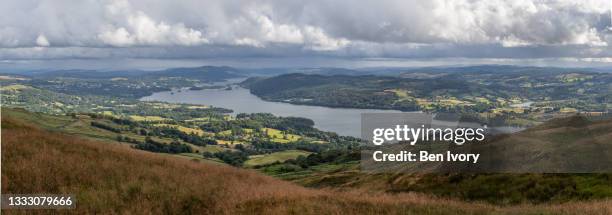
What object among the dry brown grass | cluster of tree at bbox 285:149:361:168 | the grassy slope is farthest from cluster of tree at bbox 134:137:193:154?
the dry brown grass

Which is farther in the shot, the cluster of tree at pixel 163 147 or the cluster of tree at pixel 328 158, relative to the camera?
the cluster of tree at pixel 163 147

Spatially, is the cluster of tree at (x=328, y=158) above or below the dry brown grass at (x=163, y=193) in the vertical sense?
below

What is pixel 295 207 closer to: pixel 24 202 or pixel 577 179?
pixel 24 202

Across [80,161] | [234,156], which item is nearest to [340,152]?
[234,156]

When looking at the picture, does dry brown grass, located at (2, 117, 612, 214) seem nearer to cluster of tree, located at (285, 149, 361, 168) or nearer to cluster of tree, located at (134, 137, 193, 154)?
cluster of tree, located at (285, 149, 361, 168)

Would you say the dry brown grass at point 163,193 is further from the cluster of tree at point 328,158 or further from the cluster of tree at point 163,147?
the cluster of tree at point 163,147

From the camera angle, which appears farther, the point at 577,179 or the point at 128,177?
the point at 577,179

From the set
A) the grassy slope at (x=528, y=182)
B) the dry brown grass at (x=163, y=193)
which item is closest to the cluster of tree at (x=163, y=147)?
the grassy slope at (x=528, y=182)

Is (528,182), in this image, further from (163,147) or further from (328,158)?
(163,147)
